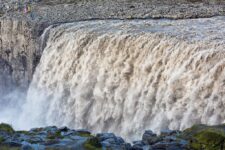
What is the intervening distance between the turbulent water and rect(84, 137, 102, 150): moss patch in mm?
3027

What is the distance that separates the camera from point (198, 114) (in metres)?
10.3

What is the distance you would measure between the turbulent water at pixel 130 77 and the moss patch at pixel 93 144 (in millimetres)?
3027

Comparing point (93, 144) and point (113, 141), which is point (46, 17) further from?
point (93, 144)

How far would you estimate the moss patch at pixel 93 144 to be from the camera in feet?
24.5

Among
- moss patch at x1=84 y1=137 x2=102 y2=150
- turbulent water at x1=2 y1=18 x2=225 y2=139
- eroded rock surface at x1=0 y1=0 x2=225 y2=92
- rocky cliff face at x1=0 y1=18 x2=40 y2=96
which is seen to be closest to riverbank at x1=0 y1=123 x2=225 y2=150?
moss patch at x1=84 y1=137 x2=102 y2=150

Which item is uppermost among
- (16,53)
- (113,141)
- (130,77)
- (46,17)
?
(46,17)

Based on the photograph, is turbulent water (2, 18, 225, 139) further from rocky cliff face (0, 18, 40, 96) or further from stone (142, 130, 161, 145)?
stone (142, 130, 161, 145)

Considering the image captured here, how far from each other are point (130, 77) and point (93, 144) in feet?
18.8

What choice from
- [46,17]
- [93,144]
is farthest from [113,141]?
[46,17]

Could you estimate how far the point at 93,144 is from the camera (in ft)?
24.7

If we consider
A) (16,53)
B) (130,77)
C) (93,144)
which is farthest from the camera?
(16,53)

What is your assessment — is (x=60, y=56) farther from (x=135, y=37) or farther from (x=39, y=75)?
(x=135, y=37)

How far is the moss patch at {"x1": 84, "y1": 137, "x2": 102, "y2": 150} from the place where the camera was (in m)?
7.46

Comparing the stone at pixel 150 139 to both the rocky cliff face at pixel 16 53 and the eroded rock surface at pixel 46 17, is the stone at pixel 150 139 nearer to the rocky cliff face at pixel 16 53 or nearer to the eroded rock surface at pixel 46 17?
the eroded rock surface at pixel 46 17
